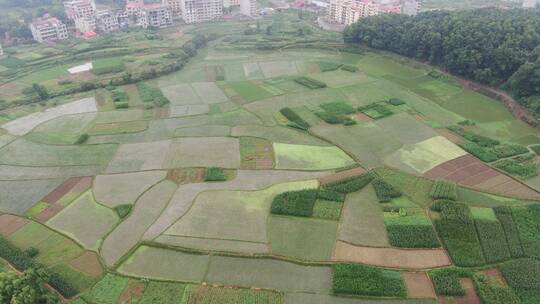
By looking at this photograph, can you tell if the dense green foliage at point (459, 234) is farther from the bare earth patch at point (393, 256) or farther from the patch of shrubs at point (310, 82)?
the patch of shrubs at point (310, 82)

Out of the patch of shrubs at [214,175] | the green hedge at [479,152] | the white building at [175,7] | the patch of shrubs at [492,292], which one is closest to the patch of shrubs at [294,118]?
the patch of shrubs at [214,175]

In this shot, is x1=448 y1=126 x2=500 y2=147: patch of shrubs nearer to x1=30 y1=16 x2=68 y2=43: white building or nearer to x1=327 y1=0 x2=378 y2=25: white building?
x1=327 y1=0 x2=378 y2=25: white building

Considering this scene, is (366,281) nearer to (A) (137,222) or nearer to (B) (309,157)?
(B) (309,157)

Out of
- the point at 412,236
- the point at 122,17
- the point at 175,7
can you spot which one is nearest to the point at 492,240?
the point at 412,236

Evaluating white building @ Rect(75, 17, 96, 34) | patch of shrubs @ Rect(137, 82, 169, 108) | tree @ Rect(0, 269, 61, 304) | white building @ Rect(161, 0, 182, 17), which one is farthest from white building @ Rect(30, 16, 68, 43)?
tree @ Rect(0, 269, 61, 304)

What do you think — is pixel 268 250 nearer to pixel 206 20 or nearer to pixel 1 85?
pixel 1 85

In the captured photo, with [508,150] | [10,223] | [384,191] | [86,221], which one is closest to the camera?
[86,221]

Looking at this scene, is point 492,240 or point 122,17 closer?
point 492,240
